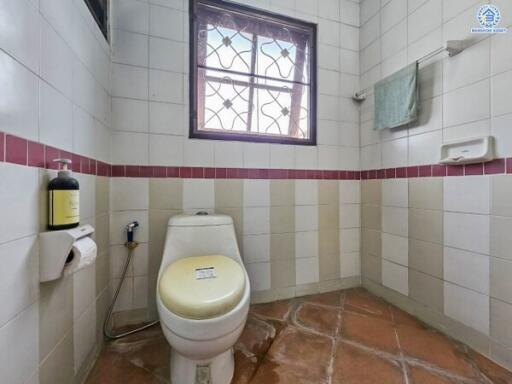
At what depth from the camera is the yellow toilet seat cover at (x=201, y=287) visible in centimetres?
80

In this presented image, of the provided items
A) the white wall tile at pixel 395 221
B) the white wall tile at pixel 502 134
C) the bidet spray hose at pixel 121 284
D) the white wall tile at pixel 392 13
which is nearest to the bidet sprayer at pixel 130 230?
the bidet spray hose at pixel 121 284

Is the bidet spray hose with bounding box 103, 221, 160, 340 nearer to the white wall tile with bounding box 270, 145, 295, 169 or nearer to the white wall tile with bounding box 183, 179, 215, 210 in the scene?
the white wall tile with bounding box 183, 179, 215, 210

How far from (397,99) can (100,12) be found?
181 cm

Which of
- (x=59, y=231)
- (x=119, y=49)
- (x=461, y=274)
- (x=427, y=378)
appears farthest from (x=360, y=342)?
(x=119, y=49)

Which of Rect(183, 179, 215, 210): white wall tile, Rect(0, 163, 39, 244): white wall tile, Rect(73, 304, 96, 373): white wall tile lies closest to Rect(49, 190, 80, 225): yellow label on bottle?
Rect(0, 163, 39, 244): white wall tile

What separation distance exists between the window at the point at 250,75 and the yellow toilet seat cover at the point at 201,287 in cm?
86

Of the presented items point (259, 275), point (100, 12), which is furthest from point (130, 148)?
point (259, 275)

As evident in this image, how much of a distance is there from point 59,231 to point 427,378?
1.55 m

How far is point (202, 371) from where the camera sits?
3.04 ft

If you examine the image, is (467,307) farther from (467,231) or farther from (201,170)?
(201,170)

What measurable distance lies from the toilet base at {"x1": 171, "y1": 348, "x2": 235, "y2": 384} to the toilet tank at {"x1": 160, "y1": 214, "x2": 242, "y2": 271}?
458 millimetres

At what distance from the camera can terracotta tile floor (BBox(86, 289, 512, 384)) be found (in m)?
1.03

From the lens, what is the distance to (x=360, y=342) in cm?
125

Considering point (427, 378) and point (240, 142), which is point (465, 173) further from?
point (240, 142)
